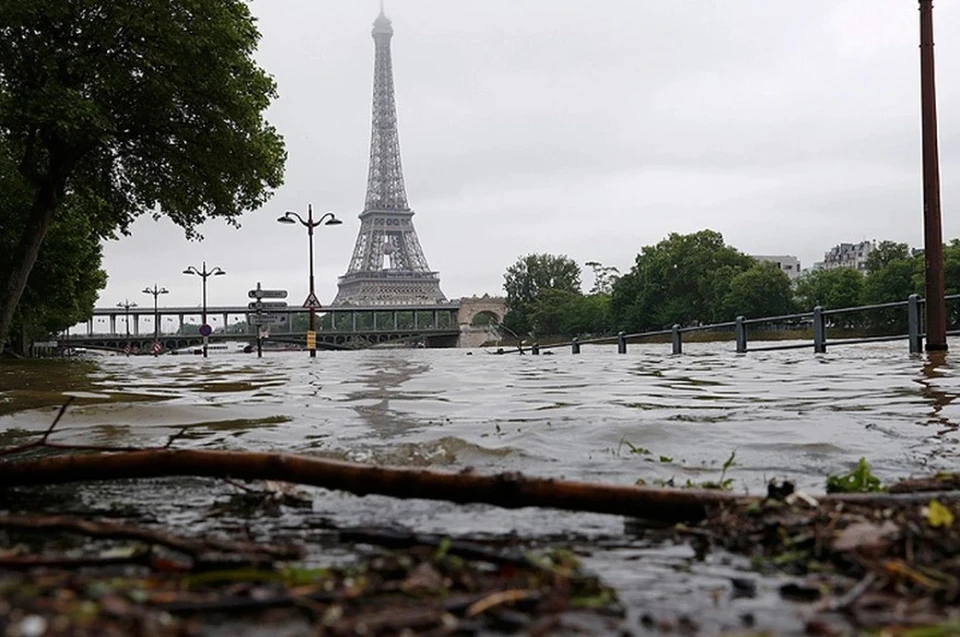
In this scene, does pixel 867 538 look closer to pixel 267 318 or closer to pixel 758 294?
pixel 267 318

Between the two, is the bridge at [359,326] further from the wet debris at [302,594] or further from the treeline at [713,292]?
the wet debris at [302,594]

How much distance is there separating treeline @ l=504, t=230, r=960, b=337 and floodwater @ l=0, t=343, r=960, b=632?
63.7 meters

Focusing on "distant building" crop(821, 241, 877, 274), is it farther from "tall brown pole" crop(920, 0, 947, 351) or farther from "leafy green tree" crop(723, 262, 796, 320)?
"tall brown pole" crop(920, 0, 947, 351)

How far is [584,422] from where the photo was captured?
5770mm

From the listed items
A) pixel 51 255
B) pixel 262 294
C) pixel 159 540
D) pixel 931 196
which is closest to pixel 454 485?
pixel 159 540

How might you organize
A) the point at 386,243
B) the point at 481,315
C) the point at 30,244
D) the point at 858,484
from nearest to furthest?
the point at 858,484, the point at 30,244, the point at 386,243, the point at 481,315

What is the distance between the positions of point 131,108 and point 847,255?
172479 mm

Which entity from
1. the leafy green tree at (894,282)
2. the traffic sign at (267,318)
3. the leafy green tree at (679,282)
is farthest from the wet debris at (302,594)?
the leafy green tree at (679,282)

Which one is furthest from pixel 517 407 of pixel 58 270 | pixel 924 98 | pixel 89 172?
pixel 58 270

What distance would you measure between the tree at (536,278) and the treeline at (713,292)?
4.99 meters

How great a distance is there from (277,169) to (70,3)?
6525 millimetres

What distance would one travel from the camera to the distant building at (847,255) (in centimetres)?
16325

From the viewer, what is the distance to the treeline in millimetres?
83625

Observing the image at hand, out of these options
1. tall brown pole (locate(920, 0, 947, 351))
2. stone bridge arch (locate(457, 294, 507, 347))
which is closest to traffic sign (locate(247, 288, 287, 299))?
tall brown pole (locate(920, 0, 947, 351))
